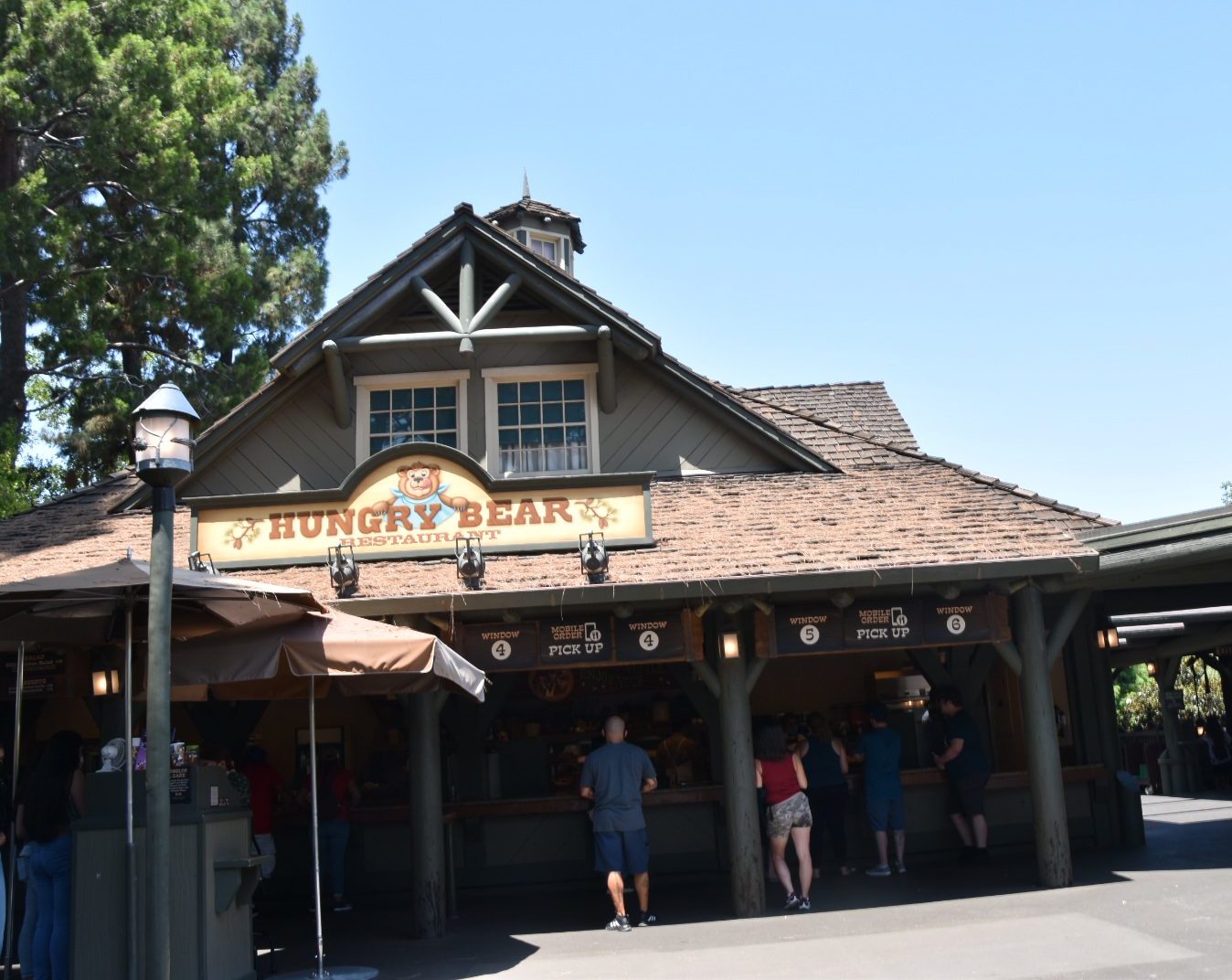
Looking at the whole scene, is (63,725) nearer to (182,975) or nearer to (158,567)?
(182,975)

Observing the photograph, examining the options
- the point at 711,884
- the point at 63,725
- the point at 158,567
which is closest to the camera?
the point at 158,567

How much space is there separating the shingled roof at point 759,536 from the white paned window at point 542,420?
109cm

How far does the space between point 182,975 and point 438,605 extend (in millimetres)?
3389

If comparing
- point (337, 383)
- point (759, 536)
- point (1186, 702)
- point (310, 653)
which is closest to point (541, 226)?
point (337, 383)

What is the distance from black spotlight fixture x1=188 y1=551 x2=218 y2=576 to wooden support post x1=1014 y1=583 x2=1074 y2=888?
6970mm

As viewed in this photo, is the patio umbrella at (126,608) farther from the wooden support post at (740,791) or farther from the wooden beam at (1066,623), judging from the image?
the wooden beam at (1066,623)

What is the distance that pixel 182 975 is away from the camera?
25.3ft

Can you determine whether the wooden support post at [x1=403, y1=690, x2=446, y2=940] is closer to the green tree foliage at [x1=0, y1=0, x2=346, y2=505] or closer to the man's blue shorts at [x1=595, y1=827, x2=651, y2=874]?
the man's blue shorts at [x1=595, y1=827, x2=651, y2=874]

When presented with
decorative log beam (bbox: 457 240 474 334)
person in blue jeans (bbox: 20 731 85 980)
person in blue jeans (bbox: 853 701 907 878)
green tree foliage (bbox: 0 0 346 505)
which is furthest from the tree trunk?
person in blue jeans (bbox: 853 701 907 878)

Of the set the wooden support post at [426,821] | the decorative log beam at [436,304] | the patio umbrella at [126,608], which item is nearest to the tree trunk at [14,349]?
the decorative log beam at [436,304]

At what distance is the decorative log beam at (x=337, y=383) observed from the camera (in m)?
13.0

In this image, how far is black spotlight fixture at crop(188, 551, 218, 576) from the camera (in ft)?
37.2

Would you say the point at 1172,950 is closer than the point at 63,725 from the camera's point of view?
Yes

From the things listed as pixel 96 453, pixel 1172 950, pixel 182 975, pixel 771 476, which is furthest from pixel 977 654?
pixel 96 453
